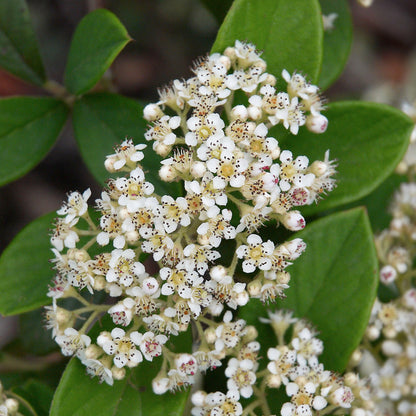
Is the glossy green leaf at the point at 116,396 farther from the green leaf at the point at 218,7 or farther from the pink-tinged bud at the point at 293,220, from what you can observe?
the green leaf at the point at 218,7

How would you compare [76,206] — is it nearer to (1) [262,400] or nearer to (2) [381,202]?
(1) [262,400]

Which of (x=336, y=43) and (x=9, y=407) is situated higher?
(x=336, y=43)

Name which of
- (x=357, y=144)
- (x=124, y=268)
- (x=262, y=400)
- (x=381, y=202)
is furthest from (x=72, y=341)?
(x=381, y=202)

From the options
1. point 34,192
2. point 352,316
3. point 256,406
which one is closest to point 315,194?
point 352,316

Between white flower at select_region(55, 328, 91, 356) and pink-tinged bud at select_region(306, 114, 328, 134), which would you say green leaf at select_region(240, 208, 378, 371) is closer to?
pink-tinged bud at select_region(306, 114, 328, 134)

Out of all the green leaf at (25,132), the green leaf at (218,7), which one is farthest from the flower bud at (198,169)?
the green leaf at (218,7)

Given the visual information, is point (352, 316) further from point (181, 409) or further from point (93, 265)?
point (93, 265)

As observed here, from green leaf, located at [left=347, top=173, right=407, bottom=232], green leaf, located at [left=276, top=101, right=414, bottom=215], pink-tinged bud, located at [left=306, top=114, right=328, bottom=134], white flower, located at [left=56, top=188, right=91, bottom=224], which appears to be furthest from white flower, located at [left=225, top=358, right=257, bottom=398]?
green leaf, located at [left=347, top=173, right=407, bottom=232]
